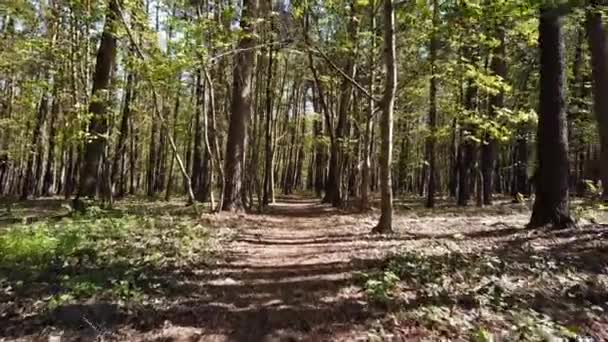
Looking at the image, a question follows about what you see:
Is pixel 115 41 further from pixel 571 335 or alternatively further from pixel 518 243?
pixel 571 335

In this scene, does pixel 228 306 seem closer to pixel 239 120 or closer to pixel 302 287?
pixel 302 287

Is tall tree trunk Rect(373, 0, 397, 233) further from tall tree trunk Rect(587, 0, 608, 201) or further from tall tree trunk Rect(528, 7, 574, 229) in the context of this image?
tall tree trunk Rect(587, 0, 608, 201)

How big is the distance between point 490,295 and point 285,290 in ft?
8.65

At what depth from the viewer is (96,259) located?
7.42m

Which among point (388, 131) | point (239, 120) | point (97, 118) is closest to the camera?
point (388, 131)

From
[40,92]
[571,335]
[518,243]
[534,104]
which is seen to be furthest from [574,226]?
[40,92]

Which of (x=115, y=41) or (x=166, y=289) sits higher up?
(x=115, y=41)

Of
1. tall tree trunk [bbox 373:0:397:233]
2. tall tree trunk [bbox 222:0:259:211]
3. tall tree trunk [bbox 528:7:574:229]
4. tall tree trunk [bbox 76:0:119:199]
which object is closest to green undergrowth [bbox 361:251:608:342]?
tall tree trunk [bbox 528:7:574:229]

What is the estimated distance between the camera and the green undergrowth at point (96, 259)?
5590mm

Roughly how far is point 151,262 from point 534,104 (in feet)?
63.1

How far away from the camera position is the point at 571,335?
4.75 meters

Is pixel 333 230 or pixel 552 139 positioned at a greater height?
pixel 552 139

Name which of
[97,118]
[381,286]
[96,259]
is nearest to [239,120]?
[97,118]

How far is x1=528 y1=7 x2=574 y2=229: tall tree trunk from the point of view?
966 cm
